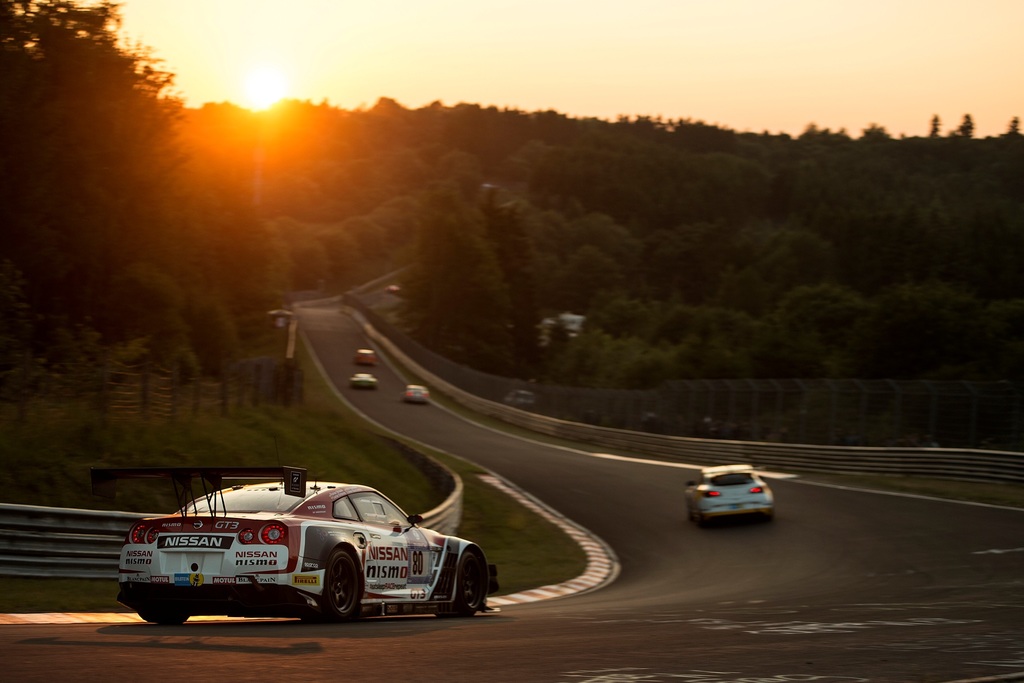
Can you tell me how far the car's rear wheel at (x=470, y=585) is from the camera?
12.1 metres

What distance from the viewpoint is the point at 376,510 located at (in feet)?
36.8

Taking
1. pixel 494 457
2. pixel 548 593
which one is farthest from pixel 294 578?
pixel 494 457

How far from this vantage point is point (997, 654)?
8164 millimetres

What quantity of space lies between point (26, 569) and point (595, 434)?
124 feet

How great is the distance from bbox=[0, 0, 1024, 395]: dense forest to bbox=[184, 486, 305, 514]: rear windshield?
8586 millimetres

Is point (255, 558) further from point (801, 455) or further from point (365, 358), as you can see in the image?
point (365, 358)

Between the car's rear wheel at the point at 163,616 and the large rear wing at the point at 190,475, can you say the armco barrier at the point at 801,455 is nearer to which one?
the large rear wing at the point at 190,475

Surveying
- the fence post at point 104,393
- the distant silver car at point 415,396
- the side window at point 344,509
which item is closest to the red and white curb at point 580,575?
the side window at point 344,509

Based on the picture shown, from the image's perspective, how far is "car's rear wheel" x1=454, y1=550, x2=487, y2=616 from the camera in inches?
475

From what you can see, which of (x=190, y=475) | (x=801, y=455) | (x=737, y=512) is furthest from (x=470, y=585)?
(x=801, y=455)

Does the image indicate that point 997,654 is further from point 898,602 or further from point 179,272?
point 179,272

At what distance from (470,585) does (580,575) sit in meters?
7.85

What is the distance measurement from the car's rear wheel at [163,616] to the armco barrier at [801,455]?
22844 mm

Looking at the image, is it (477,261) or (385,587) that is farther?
(477,261)
